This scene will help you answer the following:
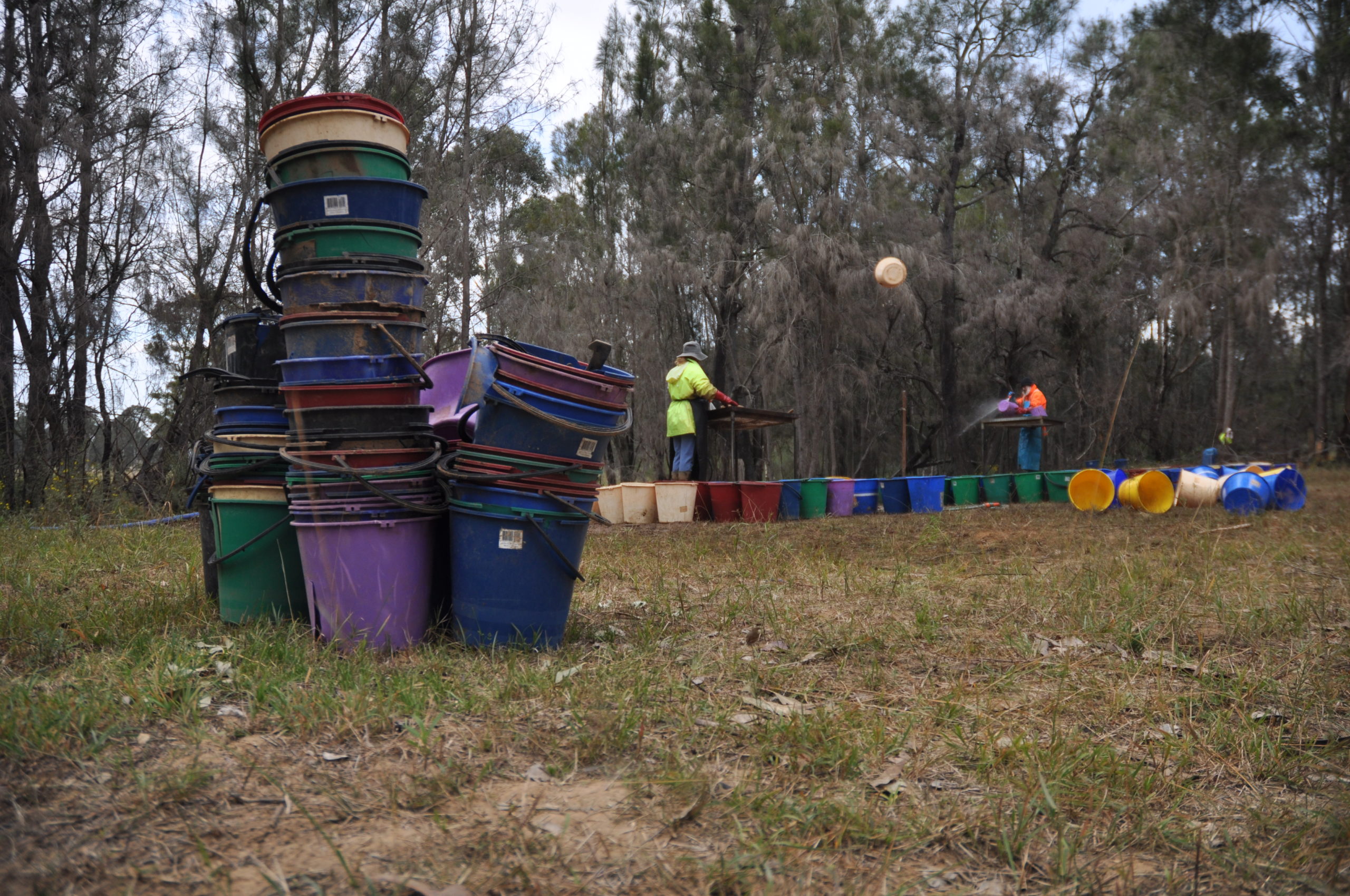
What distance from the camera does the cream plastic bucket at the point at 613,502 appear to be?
9289mm

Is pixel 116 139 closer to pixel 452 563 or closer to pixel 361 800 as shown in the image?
pixel 452 563

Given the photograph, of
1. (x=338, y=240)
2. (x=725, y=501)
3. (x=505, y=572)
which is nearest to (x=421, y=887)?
(x=505, y=572)

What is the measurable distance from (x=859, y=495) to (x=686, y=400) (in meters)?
2.29

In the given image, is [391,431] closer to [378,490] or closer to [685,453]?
[378,490]

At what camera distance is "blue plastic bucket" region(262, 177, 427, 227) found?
319 centimetres

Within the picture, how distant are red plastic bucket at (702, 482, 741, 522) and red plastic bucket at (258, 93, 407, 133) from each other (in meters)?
6.27

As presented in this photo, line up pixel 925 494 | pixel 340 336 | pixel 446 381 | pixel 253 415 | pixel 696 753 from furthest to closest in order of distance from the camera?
1. pixel 925 494
2. pixel 446 381
3. pixel 253 415
4. pixel 340 336
5. pixel 696 753

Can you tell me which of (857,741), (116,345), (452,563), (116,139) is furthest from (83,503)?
(857,741)

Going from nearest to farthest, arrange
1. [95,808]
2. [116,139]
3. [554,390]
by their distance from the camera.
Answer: [95,808] < [554,390] < [116,139]

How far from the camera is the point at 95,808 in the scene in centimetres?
183

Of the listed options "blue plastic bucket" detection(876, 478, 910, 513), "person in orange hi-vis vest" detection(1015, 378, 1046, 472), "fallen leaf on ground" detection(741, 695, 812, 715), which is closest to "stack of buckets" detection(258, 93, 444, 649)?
"fallen leaf on ground" detection(741, 695, 812, 715)

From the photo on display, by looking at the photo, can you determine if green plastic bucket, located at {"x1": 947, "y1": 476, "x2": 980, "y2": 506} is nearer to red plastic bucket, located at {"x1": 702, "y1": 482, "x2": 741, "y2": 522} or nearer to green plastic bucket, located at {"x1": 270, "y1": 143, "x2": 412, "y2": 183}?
red plastic bucket, located at {"x1": 702, "y1": 482, "x2": 741, "y2": 522}

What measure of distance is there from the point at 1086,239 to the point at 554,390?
2064 cm

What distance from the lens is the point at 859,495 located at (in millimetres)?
10500
